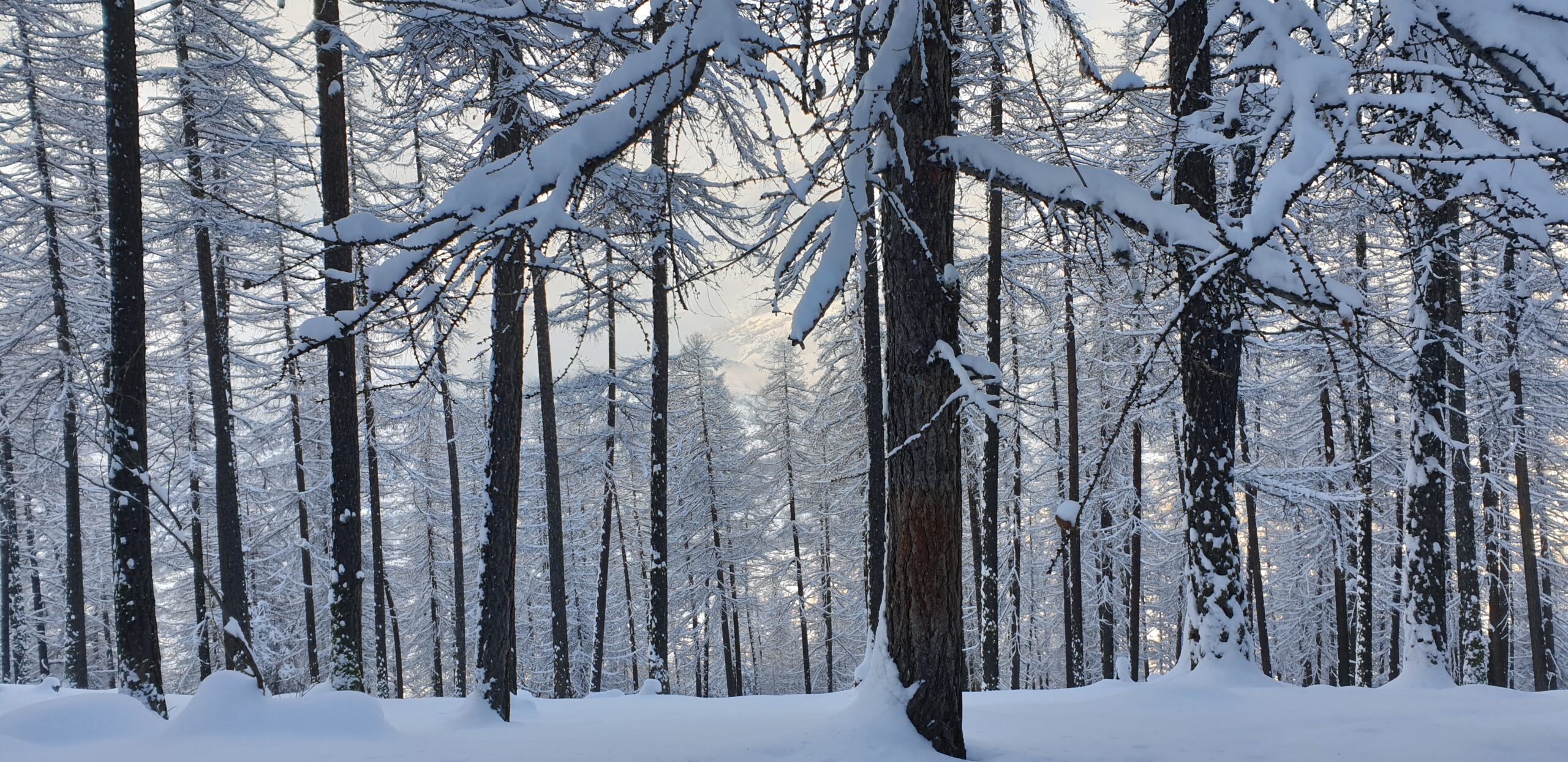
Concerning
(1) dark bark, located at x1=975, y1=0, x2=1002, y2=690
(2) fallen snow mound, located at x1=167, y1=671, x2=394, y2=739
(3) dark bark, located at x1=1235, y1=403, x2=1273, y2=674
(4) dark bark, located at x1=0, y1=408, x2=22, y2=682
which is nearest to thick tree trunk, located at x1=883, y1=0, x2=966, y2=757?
(2) fallen snow mound, located at x1=167, y1=671, x2=394, y2=739

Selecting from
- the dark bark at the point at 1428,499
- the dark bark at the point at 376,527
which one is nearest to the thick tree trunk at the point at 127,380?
the dark bark at the point at 376,527

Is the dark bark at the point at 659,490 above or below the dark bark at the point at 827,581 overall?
above

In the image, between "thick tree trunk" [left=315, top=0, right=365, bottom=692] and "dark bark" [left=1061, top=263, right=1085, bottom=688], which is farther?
"dark bark" [left=1061, top=263, right=1085, bottom=688]

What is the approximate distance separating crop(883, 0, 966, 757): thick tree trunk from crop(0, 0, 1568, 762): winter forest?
0.03m

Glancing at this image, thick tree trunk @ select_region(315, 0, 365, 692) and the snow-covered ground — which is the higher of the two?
thick tree trunk @ select_region(315, 0, 365, 692)

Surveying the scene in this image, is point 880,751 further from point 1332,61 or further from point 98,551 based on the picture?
point 98,551

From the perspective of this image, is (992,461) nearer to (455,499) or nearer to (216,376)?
(455,499)

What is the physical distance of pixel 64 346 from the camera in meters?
14.6

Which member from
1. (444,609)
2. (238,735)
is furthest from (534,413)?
(238,735)

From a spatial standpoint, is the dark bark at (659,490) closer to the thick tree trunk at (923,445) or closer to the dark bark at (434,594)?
the thick tree trunk at (923,445)

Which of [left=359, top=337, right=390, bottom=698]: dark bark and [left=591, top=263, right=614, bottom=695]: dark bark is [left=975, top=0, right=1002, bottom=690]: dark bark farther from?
[left=359, top=337, right=390, bottom=698]: dark bark

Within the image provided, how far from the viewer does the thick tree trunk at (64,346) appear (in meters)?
14.0

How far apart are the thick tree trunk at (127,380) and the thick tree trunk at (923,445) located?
21.7 feet

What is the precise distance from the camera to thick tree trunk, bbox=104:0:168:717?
6.51 meters
